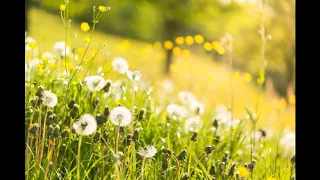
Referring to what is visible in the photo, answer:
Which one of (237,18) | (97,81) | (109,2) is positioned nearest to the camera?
(97,81)

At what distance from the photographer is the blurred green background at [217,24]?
10867mm

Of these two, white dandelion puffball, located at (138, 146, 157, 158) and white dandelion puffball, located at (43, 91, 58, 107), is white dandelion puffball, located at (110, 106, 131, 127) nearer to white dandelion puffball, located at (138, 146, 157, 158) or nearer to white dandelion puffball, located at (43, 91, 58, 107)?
white dandelion puffball, located at (138, 146, 157, 158)

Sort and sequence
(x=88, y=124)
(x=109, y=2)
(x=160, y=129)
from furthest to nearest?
(x=109, y=2), (x=160, y=129), (x=88, y=124)

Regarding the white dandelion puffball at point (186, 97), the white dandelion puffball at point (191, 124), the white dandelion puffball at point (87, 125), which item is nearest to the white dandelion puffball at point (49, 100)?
the white dandelion puffball at point (87, 125)

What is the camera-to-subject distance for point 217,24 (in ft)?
43.5

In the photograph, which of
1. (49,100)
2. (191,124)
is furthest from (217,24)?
(49,100)

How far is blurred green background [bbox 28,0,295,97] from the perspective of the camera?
1087 cm

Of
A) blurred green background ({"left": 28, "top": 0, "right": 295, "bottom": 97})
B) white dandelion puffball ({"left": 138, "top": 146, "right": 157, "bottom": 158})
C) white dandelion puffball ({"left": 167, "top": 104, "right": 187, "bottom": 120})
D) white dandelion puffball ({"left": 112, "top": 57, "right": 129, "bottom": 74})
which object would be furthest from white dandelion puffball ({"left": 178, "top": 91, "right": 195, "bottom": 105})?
blurred green background ({"left": 28, "top": 0, "right": 295, "bottom": 97})

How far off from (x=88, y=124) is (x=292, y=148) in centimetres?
155

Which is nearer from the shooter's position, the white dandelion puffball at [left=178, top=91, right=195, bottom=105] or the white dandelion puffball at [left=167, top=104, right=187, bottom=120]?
the white dandelion puffball at [left=167, top=104, right=187, bottom=120]

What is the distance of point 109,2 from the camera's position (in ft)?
34.2
